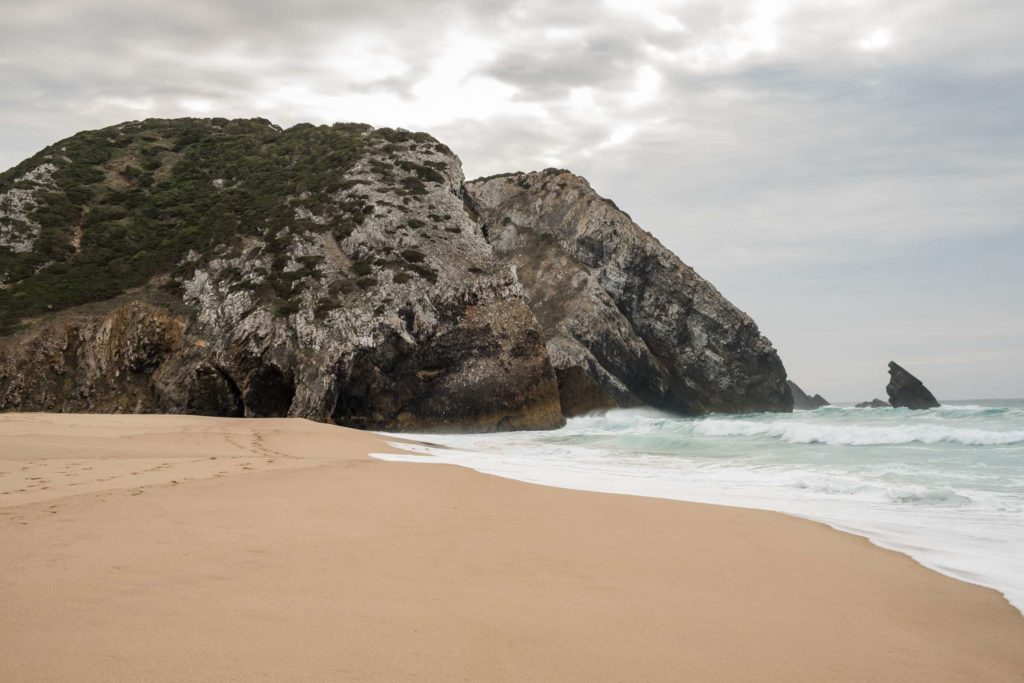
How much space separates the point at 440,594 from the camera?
3.33 metres

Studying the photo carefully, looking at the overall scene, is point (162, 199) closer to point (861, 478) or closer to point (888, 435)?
point (888, 435)

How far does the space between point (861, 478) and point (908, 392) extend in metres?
61.4

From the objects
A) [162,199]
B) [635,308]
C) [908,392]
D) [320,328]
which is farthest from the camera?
[908,392]

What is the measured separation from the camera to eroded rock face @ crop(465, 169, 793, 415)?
4631 centimetres

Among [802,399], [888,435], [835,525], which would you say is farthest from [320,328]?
[802,399]

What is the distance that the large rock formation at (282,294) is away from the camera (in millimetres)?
25797

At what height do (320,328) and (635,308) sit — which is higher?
(635,308)

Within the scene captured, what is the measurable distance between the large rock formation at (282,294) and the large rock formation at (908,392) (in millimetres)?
30124

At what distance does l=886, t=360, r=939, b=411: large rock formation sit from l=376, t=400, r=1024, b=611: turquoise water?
4588cm

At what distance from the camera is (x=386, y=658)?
2.48m

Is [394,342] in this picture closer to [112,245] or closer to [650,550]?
[112,245]

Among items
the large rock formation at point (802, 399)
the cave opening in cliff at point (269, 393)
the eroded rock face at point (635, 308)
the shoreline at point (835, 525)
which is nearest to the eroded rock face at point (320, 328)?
the cave opening in cliff at point (269, 393)

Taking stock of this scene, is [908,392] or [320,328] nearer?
[320,328]

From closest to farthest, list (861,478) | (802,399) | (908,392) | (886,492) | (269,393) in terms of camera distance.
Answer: (886,492)
(861,478)
(269,393)
(908,392)
(802,399)
